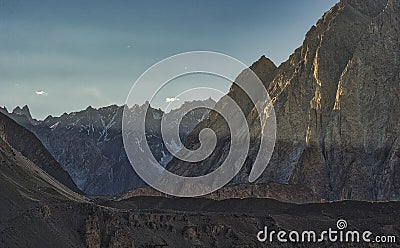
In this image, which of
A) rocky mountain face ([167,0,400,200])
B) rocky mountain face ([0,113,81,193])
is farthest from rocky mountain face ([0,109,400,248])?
rocky mountain face ([0,113,81,193])

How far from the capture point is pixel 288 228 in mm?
95375

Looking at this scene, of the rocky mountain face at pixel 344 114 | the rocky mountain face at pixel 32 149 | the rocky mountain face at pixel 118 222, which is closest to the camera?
the rocky mountain face at pixel 118 222

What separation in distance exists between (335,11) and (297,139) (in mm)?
38751

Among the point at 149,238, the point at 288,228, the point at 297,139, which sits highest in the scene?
the point at 297,139

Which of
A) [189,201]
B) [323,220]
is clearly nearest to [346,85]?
[189,201]

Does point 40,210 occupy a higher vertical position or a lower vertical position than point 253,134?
lower

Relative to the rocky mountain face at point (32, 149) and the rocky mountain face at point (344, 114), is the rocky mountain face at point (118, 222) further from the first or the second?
the rocky mountain face at point (32, 149)

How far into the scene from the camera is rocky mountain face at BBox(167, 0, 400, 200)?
484 feet

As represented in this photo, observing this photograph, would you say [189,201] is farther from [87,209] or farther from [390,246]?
[87,209]

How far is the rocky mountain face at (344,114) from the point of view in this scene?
147625mm

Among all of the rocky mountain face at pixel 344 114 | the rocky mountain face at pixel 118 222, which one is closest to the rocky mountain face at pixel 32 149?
the rocky mountain face at pixel 344 114

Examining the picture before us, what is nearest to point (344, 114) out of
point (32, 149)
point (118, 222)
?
point (32, 149)

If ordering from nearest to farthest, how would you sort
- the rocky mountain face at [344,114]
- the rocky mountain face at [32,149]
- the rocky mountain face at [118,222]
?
the rocky mountain face at [118,222]
the rocky mountain face at [344,114]
the rocky mountain face at [32,149]

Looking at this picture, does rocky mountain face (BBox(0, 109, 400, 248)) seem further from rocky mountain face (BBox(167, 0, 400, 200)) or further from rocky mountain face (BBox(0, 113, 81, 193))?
rocky mountain face (BBox(0, 113, 81, 193))
